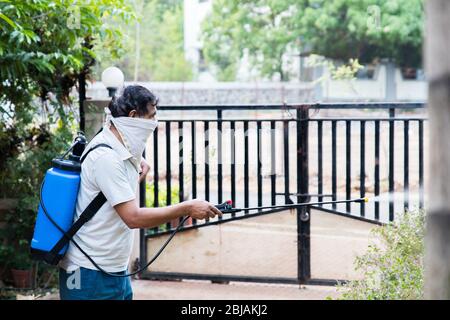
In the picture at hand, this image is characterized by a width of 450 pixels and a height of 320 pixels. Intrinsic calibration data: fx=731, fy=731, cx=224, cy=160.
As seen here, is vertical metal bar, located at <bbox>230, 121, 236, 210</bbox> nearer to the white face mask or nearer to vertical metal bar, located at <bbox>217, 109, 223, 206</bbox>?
vertical metal bar, located at <bbox>217, 109, 223, 206</bbox>

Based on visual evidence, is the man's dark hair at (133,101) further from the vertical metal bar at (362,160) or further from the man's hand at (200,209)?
the vertical metal bar at (362,160)

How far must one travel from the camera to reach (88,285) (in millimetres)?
3709

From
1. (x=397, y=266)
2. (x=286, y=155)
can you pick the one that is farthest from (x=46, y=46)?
(x=397, y=266)

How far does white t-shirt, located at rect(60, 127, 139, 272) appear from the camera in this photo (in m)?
3.63

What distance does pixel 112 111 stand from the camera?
12.3 feet

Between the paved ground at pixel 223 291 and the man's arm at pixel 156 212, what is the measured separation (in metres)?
3.09

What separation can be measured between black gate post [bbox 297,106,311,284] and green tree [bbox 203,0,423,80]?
640 inches

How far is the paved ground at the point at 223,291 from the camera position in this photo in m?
6.78

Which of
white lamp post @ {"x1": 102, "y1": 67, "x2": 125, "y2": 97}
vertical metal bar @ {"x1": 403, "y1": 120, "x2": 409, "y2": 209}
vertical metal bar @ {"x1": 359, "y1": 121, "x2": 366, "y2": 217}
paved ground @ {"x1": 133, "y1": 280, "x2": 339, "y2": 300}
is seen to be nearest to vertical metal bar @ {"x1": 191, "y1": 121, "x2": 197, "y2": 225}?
paved ground @ {"x1": 133, "y1": 280, "x2": 339, "y2": 300}

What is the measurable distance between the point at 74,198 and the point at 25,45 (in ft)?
8.61

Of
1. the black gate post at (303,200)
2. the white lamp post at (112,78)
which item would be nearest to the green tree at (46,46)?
the white lamp post at (112,78)

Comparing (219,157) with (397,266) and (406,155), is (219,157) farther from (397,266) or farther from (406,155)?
(397,266)
